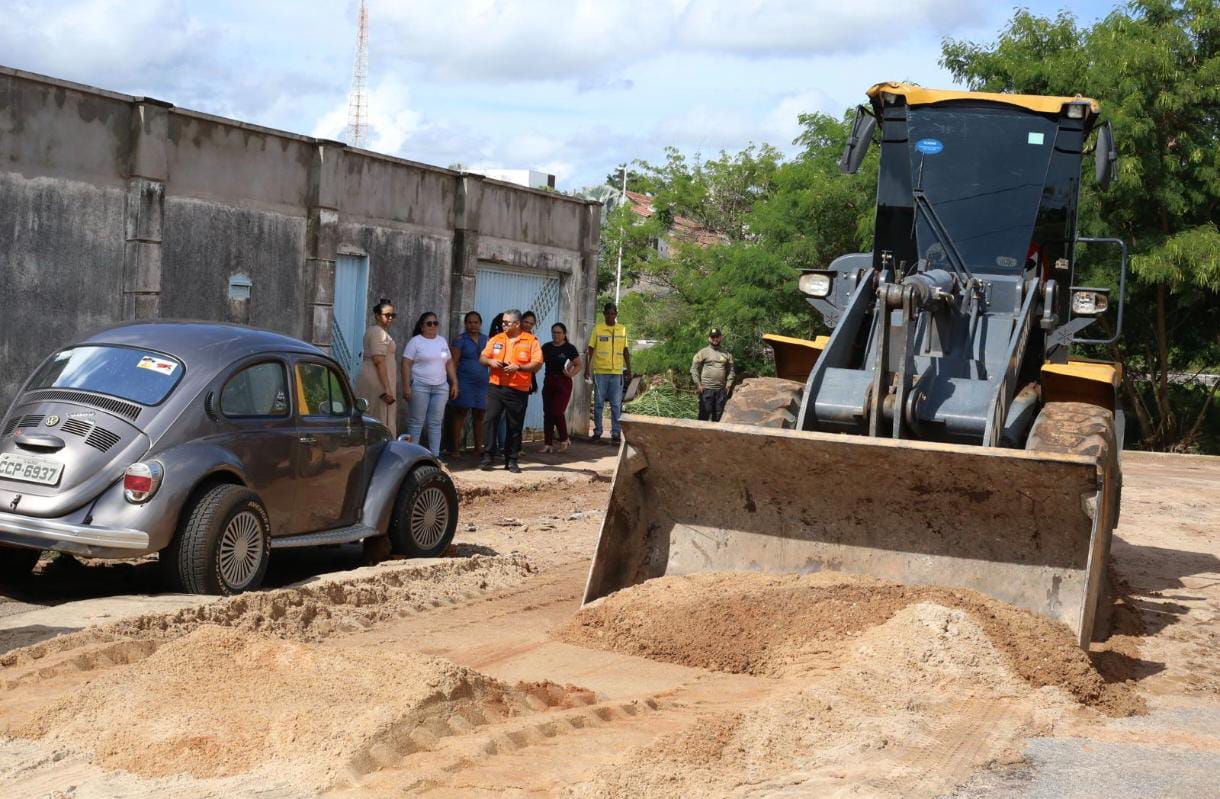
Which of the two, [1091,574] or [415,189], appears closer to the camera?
[1091,574]

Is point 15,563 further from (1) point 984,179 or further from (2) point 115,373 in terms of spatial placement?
(1) point 984,179

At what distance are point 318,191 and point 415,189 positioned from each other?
2049mm

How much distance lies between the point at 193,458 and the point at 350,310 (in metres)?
8.50

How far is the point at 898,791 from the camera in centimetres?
527

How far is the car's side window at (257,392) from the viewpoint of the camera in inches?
350

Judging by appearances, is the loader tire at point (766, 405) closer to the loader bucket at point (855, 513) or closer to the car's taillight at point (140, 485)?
the loader bucket at point (855, 513)

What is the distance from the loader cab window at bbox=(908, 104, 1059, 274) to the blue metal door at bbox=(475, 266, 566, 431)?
32.2 feet

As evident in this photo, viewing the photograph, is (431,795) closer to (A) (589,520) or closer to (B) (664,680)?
(B) (664,680)

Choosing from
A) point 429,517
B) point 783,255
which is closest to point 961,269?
point 429,517

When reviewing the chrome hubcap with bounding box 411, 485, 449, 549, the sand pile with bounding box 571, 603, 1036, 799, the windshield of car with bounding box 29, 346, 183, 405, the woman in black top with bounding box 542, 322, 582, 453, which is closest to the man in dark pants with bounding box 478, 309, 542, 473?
the woman in black top with bounding box 542, 322, 582, 453

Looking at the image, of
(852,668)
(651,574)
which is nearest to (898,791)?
(852,668)

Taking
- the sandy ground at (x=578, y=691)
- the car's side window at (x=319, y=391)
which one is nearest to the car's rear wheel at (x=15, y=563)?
the sandy ground at (x=578, y=691)

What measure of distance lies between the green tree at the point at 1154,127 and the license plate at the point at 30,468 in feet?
63.4

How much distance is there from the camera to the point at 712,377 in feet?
67.1
